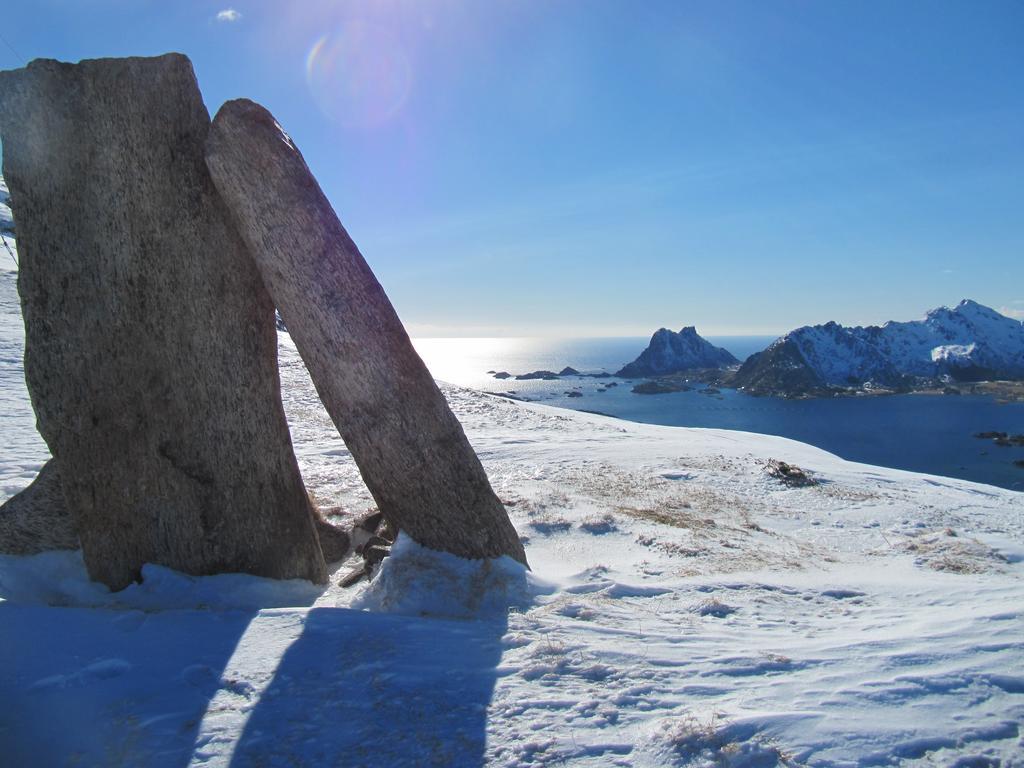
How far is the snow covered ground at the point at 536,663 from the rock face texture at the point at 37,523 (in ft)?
0.57

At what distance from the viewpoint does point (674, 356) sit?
140 m

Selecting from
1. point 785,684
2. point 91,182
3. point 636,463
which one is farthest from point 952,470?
point 91,182

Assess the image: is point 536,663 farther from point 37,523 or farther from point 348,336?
point 37,523

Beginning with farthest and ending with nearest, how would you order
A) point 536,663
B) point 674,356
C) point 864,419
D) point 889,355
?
point 674,356 < point 889,355 < point 864,419 < point 536,663

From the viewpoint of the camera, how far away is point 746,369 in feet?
381

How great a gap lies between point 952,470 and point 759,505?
44.7 m

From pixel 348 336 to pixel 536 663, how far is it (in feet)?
11.1

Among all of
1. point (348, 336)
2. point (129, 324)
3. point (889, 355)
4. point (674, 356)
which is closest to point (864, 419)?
point (889, 355)

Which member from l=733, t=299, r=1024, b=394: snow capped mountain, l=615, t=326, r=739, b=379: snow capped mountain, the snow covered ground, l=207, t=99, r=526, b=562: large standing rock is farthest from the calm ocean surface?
l=207, t=99, r=526, b=562: large standing rock

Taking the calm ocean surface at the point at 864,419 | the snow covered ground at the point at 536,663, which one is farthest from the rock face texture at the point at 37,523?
the calm ocean surface at the point at 864,419

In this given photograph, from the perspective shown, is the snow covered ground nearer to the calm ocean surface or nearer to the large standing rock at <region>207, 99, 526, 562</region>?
the large standing rock at <region>207, 99, 526, 562</region>

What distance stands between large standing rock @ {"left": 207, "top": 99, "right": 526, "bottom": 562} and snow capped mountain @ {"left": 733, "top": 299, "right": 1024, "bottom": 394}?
106565 mm

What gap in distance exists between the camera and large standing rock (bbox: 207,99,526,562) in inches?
219

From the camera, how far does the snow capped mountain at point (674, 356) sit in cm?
13562
